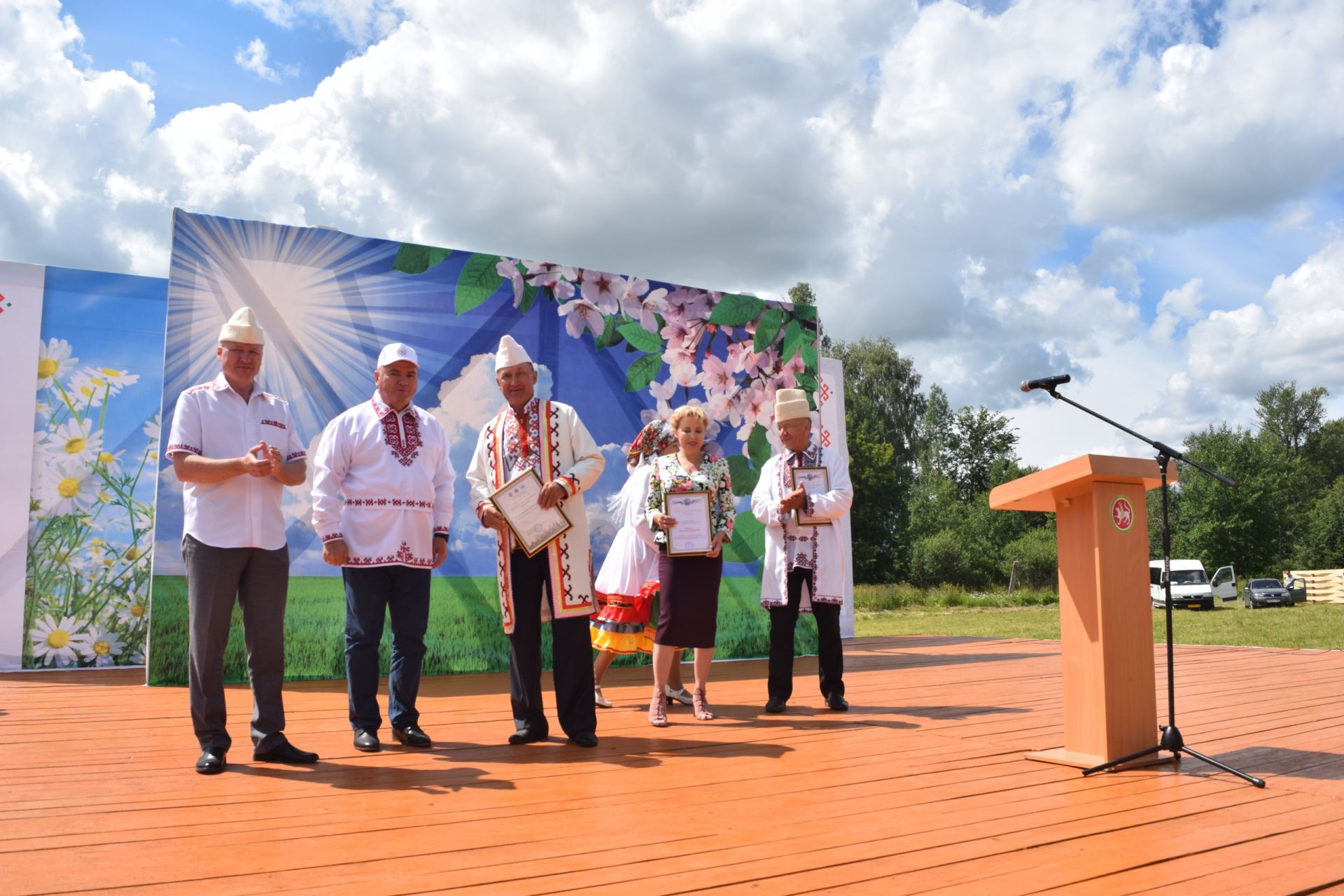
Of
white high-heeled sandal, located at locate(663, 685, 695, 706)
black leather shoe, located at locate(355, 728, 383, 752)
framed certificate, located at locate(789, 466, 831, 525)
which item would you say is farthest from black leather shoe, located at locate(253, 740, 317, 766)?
framed certificate, located at locate(789, 466, 831, 525)

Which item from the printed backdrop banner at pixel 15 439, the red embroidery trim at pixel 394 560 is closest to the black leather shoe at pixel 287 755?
the red embroidery trim at pixel 394 560

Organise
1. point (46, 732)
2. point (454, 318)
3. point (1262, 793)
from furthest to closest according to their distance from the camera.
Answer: point (454, 318) → point (46, 732) → point (1262, 793)

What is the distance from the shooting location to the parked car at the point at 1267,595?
88.9ft

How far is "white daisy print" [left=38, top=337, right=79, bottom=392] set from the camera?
7535 mm

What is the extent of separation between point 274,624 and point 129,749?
0.94 meters

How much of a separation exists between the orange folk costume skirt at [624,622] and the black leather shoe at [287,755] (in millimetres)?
1829

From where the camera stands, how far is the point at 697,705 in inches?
190

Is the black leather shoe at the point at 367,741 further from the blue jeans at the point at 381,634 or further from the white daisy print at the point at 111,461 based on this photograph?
the white daisy print at the point at 111,461

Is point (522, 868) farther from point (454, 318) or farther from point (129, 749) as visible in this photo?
point (454, 318)

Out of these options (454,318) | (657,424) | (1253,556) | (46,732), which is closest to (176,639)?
(46,732)

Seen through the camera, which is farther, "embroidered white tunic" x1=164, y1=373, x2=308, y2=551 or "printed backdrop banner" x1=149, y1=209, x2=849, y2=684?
"printed backdrop banner" x1=149, y1=209, x2=849, y2=684

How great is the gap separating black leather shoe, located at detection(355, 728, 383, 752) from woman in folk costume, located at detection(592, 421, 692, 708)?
1472 millimetres

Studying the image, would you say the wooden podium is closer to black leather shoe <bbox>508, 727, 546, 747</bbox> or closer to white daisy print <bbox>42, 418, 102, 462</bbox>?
black leather shoe <bbox>508, 727, 546, 747</bbox>

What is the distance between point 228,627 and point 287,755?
539mm
